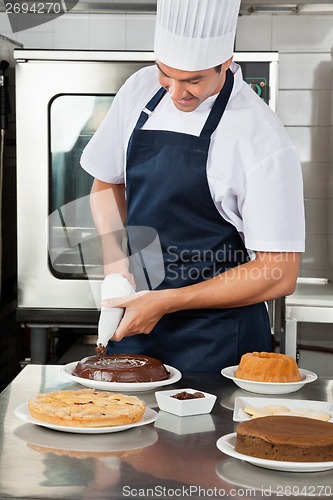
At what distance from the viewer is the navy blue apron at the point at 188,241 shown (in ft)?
6.10

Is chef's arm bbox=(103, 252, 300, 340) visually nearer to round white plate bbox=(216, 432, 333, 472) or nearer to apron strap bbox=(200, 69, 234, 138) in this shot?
apron strap bbox=(200, 69, 234, 138)

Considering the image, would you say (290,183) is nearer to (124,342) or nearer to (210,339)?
(210,339)

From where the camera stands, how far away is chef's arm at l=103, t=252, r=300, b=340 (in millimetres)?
1747

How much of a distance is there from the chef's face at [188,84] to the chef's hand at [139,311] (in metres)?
0.46

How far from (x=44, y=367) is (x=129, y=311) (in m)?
0.27

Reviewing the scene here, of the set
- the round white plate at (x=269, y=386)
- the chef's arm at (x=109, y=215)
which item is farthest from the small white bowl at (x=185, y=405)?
the chef's arm at (x=109, y=215)

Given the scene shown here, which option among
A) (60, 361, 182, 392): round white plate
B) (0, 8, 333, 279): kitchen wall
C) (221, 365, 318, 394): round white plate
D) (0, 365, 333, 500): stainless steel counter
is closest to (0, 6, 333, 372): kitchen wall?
(0, 8, 333, 279): kitchen wall

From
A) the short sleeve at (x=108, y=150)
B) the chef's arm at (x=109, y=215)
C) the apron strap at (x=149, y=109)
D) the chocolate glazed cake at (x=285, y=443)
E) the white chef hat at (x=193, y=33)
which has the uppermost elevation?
the white chef hat at (x=193, y=33)

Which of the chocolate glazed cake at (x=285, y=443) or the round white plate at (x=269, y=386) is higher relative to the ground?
the chocolate glazed cake at (x=285, y=443)

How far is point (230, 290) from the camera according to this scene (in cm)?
179

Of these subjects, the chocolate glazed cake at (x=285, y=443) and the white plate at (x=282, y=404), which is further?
the white plate at (x=282, y=404)

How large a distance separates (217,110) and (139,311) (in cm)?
55

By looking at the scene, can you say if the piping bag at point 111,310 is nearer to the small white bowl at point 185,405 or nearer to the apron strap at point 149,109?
the small white bowl at point 185,405

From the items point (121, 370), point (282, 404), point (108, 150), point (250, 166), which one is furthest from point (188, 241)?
point (282, 404)
